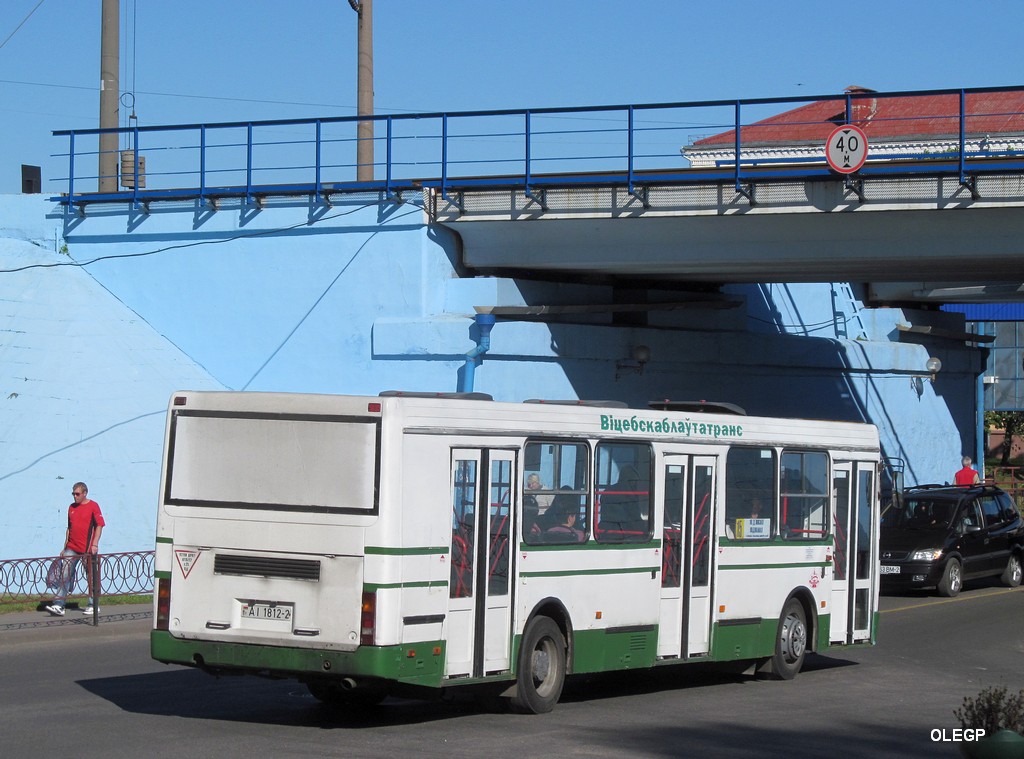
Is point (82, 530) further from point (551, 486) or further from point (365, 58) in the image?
point (365, 58)

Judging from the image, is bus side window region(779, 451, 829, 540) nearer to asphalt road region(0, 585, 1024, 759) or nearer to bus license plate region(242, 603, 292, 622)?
asphalt road region(0, 585, 1024, 759)

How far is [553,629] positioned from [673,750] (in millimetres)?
2017

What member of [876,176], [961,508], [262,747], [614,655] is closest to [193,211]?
[876,176]

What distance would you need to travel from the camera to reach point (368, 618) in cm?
966

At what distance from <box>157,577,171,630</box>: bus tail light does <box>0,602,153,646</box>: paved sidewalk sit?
18.4ft

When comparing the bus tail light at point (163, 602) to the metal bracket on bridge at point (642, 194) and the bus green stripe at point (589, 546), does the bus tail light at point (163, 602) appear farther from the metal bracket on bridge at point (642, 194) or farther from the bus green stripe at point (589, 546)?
the metal bracket on bridge at point (642, 194)

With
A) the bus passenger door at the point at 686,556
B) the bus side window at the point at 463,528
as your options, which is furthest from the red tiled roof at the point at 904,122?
the bus side window at the point at 463,528

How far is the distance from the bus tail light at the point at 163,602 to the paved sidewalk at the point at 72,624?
18.4ft

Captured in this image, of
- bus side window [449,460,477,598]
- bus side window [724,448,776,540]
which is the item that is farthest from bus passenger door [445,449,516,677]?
bus side window [724,448,776,540]

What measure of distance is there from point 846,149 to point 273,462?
13.4 meters

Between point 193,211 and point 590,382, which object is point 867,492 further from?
point 193,211

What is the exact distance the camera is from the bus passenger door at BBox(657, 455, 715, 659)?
12.3m

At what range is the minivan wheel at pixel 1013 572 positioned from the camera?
2389 centimetres

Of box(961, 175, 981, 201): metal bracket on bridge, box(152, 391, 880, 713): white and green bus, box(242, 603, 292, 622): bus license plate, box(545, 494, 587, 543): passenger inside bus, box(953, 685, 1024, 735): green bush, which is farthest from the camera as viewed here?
box(961, 175, 981, 201): metal bracket on bridge
